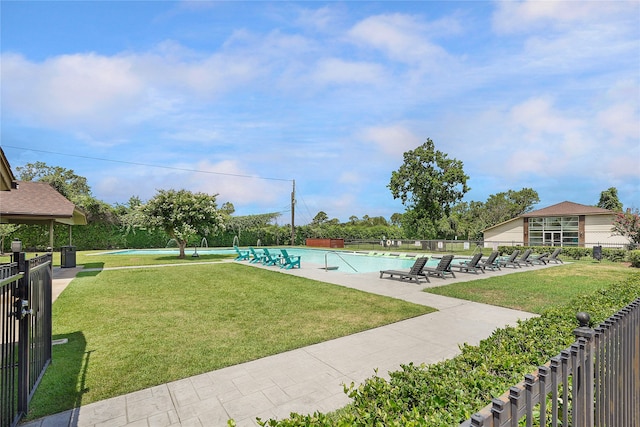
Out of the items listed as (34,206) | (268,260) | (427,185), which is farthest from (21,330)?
(427,185)

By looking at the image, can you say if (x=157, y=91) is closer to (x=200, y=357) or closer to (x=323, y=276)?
(x=323, y=276)

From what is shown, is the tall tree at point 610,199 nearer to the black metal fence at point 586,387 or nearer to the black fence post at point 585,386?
the black metal fence at point 586,387

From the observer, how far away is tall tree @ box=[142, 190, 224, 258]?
1928cm

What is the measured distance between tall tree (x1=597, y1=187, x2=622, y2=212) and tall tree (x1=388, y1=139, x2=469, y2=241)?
3576cm

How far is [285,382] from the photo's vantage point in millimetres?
3699

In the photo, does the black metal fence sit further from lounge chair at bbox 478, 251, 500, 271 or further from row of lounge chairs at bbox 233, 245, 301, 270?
row of lounge chairs at bbox 233, 245, 301, 270

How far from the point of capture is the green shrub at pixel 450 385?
1.74 m

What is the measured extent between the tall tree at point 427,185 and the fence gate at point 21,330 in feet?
116

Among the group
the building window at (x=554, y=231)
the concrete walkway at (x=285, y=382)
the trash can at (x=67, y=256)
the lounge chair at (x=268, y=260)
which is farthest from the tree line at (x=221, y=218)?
the concrete walkway at (x=285, y=382)

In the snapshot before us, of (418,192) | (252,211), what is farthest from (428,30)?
(252,211)

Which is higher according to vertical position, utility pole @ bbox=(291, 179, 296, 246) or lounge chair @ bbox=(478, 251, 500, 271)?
utility pole @ bbox=(291, 179, 296, 246)

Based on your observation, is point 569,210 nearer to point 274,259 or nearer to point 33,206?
point 274,259

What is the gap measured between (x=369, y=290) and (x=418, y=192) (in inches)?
1140

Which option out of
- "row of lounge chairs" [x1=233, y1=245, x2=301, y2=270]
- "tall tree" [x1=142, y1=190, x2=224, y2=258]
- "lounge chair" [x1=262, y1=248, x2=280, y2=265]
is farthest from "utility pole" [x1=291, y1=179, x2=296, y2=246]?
"lounge chair" [x1=262, y1=248, x2=280, y2=265]
